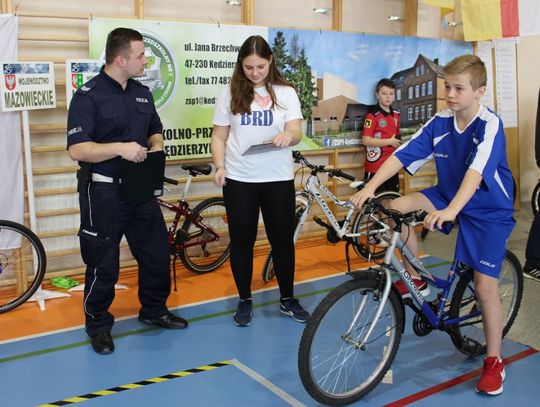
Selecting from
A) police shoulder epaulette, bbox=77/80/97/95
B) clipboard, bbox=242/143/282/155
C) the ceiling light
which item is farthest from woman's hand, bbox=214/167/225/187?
the ceiling light

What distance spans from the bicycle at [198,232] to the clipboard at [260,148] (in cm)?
119

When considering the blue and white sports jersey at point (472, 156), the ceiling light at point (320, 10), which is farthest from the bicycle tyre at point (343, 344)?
the ceiling light at point (320, 10)

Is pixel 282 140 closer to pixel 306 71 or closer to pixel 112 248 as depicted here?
pixel 112 248

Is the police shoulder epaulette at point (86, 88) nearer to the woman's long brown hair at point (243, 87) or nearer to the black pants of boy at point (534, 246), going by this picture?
the woman's long brown hair at point (243, 87)

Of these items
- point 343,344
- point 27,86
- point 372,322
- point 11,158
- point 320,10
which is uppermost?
point 320,10

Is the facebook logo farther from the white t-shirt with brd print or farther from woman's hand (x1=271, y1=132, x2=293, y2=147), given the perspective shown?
woman's hand (x1=271, y1=132, x2=293, y2=147)

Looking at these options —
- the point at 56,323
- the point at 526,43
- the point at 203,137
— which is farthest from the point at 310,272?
the point at 526,43

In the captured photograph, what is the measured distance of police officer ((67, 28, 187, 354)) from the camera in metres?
3.04

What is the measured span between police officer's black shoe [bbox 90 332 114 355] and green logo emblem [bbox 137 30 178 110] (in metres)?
1.90

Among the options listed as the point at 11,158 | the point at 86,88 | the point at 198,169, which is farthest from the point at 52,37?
the point at 198,169

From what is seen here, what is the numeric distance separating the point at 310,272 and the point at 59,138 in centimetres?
223

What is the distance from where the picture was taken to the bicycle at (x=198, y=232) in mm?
4434

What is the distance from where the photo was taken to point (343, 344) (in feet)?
8.79

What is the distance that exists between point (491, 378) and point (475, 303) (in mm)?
415
